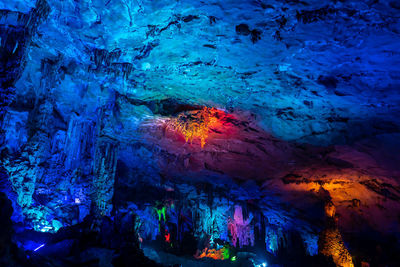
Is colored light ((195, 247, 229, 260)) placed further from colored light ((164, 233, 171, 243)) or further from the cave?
colored light ((164, 233, 171, 243))

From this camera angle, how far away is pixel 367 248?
12.9 metres

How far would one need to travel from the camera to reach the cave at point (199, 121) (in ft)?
13.8

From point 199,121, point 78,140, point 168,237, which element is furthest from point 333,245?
point 78,140

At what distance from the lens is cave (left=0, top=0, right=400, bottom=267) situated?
13.8 feet

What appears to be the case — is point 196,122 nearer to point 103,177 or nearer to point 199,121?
point 199,121

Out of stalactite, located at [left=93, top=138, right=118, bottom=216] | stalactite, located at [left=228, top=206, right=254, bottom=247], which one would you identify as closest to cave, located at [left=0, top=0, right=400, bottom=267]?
stalactite, located at [left=93, top=138, right=118, bottom=216]

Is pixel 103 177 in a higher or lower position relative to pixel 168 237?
higher

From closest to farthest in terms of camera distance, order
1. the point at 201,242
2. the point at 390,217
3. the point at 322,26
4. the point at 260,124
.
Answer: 1. the point at 322,26
2. the point at 260,124
3. the point at 390,217
4. the point at 201,242

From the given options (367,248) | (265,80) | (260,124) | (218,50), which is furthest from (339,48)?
(367,248)

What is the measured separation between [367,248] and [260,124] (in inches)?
434

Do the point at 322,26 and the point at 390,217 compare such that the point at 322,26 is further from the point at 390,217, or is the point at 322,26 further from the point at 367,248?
the point at 367,248

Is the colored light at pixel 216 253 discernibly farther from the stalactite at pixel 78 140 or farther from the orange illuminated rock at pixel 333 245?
the stalactite at pixel 78 140

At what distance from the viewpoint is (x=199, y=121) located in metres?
7.59

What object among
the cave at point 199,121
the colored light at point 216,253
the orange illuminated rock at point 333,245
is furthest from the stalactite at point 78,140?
the colored light at point 216,253
